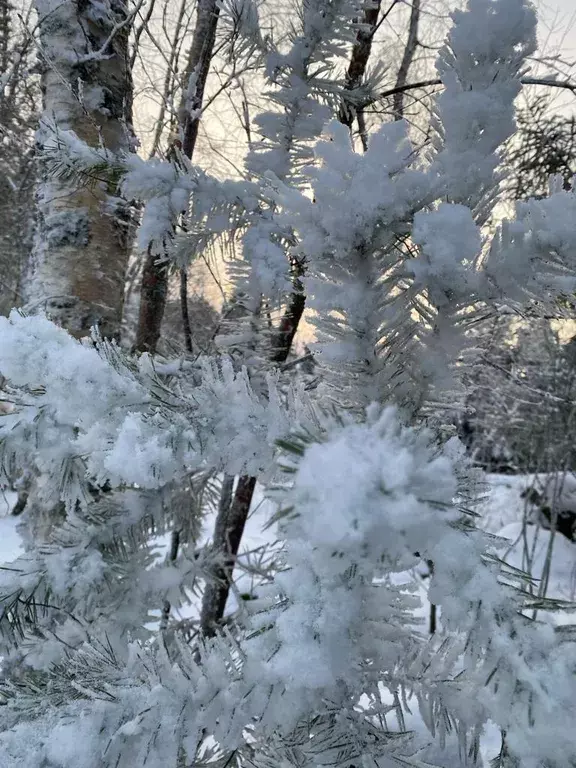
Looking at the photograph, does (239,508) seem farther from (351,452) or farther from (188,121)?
(351,452)

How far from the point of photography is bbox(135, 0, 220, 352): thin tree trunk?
3.84 feet

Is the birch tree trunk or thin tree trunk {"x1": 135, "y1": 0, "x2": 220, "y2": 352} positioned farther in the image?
thin tree trunk {"x1": 135, "y1": 0, "x2": 220, "y2": 352}

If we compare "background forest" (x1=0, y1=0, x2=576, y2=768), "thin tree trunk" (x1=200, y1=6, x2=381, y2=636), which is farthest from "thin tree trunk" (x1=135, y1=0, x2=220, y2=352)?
"background forest" (x1=0, y1=0, x2=576, y2=768)

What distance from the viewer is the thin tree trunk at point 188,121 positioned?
1.17m

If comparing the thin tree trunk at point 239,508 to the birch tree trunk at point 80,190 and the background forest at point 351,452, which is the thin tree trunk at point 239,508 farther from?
the background forest at point 351,452

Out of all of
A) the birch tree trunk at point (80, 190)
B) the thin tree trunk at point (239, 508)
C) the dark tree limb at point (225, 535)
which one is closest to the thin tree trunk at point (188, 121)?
the birch tree trunk at point (80, 190)

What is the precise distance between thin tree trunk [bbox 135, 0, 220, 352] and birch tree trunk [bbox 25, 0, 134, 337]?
16cm

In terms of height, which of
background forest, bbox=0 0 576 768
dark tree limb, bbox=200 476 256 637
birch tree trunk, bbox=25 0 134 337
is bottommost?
dark tree limb, bbox=200 476 256 637

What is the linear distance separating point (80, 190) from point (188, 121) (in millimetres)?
422

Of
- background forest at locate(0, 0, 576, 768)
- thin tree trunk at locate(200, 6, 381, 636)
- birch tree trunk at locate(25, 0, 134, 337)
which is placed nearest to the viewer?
background forest at locate(0, 0, 576, 768)

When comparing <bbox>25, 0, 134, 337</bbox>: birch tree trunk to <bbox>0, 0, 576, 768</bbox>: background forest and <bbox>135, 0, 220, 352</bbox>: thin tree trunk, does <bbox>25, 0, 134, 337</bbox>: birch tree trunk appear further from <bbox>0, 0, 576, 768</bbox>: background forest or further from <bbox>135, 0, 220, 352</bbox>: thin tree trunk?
<bbox>0, 0, 576, 768</bbox>: background forest

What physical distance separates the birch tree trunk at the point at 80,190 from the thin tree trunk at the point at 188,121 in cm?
16

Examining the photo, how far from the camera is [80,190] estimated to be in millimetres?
983

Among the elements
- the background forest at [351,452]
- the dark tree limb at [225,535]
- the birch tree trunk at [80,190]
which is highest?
the birch tree trunk at [80,190]
